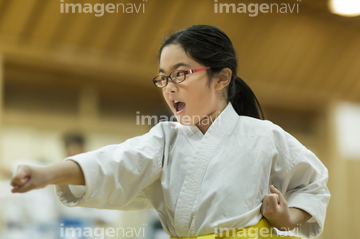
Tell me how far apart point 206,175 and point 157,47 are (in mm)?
4407

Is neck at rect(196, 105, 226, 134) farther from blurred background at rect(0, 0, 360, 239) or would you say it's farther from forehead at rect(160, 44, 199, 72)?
blurred background at rect(0, 0, 360, 239)

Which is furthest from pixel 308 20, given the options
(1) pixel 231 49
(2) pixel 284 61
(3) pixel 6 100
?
(1) pixel 231 49

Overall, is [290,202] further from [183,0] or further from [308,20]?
[308,20]

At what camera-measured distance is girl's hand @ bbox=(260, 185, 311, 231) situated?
160 centimetres

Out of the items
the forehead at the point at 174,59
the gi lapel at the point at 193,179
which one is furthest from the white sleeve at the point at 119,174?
the forehead at the point at 174,59

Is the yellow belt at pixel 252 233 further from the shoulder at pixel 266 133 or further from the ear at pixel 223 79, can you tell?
the ear at pixel 223 79

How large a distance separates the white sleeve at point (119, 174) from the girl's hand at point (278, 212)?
15.7 inches

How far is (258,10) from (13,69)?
10.8 feet

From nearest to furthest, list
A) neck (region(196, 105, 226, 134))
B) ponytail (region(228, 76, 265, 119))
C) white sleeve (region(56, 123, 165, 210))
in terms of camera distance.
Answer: white sleeve (region(56, 123, 165, 210)), neck (region(196, 105, 226, 134)), ponytail (region(228, 76, 265, 119))

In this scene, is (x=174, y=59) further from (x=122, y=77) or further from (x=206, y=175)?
(x=122, y=77)

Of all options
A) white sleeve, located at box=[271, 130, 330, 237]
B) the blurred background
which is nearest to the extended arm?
white sleeve, located at box=[271, 130, 330, 237]

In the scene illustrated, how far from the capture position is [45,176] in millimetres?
1273

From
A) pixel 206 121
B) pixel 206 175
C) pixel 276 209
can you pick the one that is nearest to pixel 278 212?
pixel 276 209

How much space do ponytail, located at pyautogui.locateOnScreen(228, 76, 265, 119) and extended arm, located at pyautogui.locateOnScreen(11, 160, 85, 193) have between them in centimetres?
79
